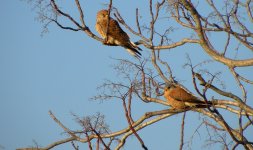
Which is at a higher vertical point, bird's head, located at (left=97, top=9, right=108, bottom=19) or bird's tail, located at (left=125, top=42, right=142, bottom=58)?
bird's head, located at (left=97, top=9, right=108, bottom=19)

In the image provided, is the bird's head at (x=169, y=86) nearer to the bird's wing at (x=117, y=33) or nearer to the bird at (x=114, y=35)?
the bird at (x=114, y=35)

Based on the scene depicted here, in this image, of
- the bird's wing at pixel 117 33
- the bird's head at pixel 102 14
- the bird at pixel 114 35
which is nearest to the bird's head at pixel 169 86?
the bird at pixel 114 35

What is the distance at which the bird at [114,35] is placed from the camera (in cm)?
771

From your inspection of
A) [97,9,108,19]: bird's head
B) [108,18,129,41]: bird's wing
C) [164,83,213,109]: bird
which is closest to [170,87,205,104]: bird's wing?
[164,83,213,109]: bird

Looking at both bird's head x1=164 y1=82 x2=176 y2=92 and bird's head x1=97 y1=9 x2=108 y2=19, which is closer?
bird's head x1=164 y1=82 x2=176 y2=92

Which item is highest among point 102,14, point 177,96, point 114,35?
point 102,14

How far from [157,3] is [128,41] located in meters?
1.02

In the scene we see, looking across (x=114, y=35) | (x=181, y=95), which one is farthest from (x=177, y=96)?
(x=114, y=35)

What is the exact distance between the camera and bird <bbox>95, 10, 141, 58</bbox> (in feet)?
25.3

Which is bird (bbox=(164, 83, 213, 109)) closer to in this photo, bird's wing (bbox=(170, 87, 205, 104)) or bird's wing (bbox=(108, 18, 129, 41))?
bird's wing (bbox=(170, 87, 205, 104))

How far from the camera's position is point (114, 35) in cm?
844

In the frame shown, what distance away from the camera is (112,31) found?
8547 mm

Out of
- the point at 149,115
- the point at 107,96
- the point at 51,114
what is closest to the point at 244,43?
the point at 149,115

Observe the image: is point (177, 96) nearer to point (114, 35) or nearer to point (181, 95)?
point (181, 95)
